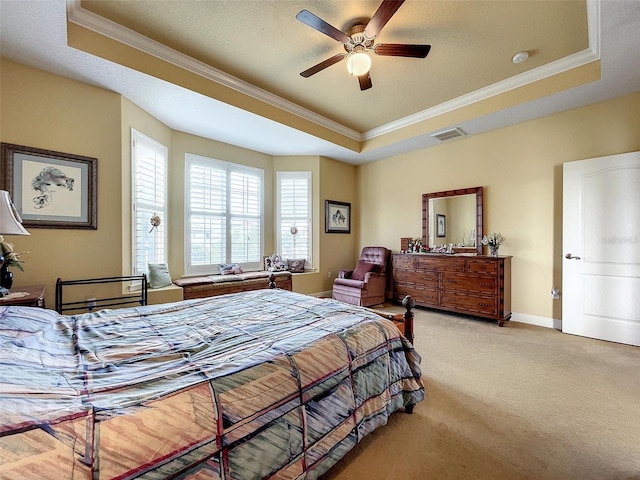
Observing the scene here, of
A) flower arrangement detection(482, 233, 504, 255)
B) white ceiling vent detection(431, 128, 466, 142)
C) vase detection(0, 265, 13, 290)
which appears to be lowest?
vase detection(0, 265, 13, 290)

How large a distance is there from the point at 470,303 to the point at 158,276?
4385 millimetres

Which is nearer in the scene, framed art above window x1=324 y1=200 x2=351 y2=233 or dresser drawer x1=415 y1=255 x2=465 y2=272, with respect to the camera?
dresser drawer x1=415 y1=255 x2=465 y2=272

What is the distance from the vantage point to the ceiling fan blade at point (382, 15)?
1888 mm

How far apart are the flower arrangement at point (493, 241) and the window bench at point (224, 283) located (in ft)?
10.5

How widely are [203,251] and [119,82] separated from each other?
251cm

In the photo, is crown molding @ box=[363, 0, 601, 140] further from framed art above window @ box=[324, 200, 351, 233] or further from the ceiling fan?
framed art above window @ box=[324, 200, 351, 233]

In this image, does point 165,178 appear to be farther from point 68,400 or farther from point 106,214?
point 68,400

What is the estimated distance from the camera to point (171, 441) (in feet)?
2.86

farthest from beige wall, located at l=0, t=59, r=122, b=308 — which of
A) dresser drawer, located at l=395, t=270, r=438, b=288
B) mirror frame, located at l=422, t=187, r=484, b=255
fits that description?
mirror frame, located at l=422, t=187, r=484, b=255

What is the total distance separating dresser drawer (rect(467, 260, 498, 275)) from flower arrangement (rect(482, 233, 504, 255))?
0.33 meters

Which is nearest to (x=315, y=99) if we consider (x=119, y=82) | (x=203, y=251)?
(x=119, y=82)

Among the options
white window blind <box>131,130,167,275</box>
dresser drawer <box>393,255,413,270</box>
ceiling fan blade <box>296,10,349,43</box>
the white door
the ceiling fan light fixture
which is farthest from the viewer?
dresser drawer <box>393,255,413,270</box>

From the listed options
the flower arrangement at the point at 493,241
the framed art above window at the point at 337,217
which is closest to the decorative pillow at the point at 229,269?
the framed art above window at the point at 337,217

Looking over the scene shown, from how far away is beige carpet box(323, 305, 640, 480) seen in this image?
147 centimetres
